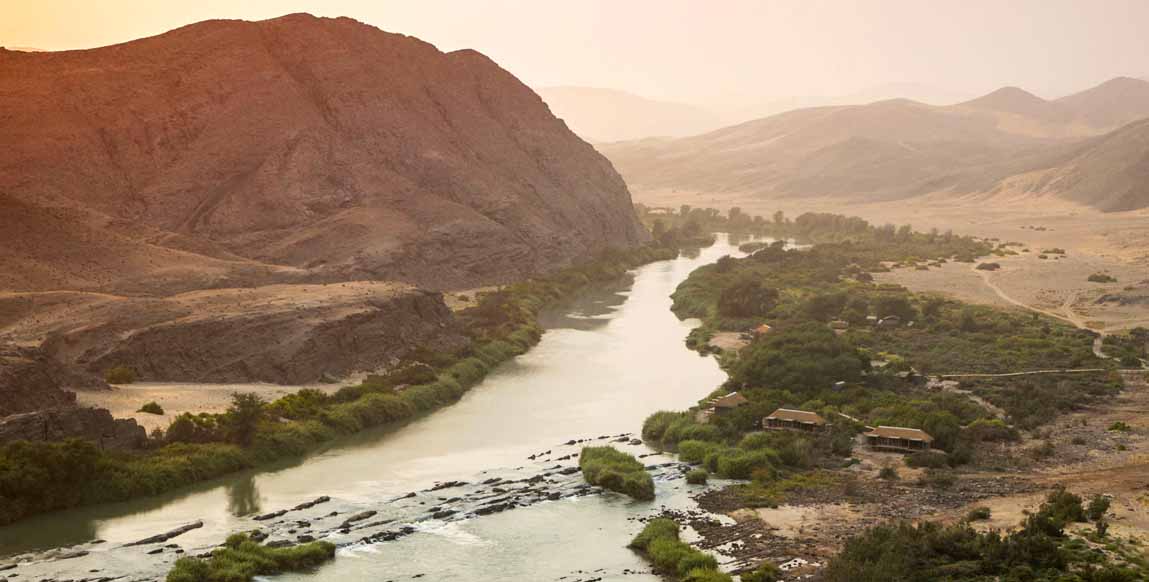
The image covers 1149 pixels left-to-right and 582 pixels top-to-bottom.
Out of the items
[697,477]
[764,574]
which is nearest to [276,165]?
[697,477]

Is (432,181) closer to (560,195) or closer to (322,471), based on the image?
(560,195)

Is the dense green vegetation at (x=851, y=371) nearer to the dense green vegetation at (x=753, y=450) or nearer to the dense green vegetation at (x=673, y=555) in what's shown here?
the dense green vegetation at (x=753, y=450)

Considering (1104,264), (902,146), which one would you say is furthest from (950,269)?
(902,146)

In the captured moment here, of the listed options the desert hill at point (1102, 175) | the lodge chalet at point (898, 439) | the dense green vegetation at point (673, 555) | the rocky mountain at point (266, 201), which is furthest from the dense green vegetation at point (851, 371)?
the desert hill at point (1102, 175)

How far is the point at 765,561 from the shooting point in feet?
91.5

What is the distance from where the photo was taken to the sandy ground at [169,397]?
3847 cm

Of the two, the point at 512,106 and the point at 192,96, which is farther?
the point at 512,106

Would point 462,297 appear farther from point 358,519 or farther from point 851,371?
point 358,519

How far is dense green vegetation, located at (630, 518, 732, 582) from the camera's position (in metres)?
26.7

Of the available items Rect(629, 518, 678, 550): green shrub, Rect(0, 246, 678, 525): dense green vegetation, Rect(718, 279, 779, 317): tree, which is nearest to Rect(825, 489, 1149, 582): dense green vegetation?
Rect(629, 518, 678, 550): green shrub

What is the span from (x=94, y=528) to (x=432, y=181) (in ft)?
169

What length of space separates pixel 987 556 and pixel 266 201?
53.7 meters

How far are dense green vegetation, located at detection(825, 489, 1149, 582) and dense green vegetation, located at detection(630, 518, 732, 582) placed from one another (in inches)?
104

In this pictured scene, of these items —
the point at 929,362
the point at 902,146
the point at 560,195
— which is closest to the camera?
the point at 929,362
